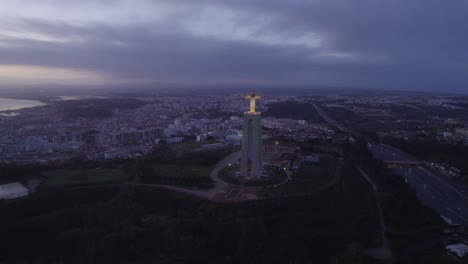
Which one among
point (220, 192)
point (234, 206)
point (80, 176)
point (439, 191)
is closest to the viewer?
point (234, 206)

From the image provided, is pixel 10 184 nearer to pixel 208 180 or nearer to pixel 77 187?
pixel 77 187

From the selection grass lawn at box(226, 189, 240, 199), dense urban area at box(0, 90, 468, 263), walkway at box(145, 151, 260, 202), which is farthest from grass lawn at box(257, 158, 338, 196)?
grass lawn at box(226, 189, 240, 199)

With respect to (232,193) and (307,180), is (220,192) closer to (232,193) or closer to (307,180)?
(232,193)

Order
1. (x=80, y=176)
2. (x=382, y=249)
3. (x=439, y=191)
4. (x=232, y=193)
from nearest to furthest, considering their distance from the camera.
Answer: (x=382, y=249), (x=232, y=193), (x=80, y=176), (x=439, y=191)

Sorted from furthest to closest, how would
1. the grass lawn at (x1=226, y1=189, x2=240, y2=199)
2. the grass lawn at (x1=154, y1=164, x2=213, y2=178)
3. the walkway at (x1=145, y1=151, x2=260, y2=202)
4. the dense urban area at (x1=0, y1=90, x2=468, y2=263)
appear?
1. the grass lawn at (x1=154, y1=164, x2=213, y2=178)
2. the grass lawn at (x1=226, y1=189, x2=240, y2=199)
3. the walkway at (x1=145, y1=151, x2=260, y2=202)
4. the dense urban area at (x1=0, y1=90, x2=468, y2=263)

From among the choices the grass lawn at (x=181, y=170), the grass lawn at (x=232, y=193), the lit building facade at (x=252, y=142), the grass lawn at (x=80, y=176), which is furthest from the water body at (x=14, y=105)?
the grass lawn at (x=232, y=193)

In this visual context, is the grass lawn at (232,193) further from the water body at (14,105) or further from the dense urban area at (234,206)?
the water body at (14,105)

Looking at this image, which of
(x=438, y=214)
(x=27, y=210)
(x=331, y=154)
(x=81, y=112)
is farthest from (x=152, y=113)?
(x=438, y=214)

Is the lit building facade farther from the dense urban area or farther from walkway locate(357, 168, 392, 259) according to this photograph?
walkway locate(357, 168, 392, 259)

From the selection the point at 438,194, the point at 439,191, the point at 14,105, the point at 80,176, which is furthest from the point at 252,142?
the point at 14,105
